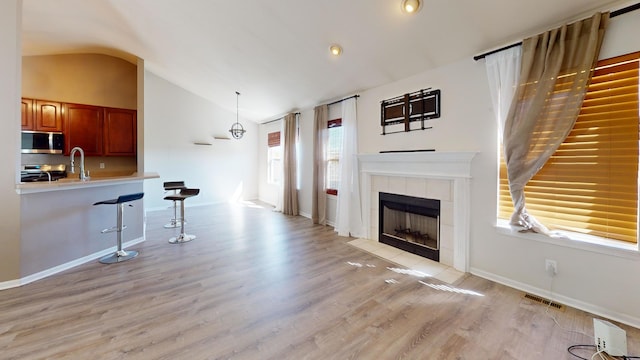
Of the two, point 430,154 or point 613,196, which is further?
point 430,154

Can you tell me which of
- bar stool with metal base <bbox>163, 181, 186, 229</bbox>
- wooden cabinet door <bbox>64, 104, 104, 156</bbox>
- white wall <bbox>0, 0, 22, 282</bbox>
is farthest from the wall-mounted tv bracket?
wooden cabinet door <bbox>64, 104, 104, 156</bbox>

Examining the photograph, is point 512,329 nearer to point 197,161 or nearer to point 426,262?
point 426,262

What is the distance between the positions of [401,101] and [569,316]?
2.91m

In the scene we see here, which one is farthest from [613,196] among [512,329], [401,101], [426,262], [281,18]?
[281,18]

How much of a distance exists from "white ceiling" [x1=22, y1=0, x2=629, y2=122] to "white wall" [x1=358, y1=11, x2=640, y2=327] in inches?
8.6

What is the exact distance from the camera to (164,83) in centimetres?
641

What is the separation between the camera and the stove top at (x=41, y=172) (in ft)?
15.0

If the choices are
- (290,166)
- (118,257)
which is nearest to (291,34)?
(290,166)

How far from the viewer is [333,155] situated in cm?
507

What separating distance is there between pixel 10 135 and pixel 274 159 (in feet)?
17.5

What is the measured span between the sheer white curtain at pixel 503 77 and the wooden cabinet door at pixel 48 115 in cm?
717

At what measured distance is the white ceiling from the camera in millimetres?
2391

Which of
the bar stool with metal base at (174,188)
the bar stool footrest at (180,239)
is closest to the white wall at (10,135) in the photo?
the bar stool footrest at (180,239)

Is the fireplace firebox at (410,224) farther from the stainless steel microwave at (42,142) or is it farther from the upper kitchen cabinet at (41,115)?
the upper kitchen cabinet at (41,115)
